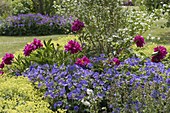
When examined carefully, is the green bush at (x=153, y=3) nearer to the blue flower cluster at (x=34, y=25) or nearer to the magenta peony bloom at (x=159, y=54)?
the blue flower cluster at (x=34, y=25)

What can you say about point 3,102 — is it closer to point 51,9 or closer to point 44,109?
point 44,109

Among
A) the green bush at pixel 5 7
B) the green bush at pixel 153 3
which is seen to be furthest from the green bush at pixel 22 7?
the green bush at pixel 153 3

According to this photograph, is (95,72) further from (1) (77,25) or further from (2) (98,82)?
(1) (77,25)

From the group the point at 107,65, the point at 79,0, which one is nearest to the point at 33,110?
the point at 107,65

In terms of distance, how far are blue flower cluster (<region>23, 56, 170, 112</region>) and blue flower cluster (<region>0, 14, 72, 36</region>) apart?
363 inches

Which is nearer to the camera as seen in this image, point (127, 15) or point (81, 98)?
point (81, 98)

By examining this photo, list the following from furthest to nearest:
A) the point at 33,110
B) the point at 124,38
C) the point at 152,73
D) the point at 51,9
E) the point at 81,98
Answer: the point at 51,9 → the point at 124,38 → the point at 152,73 → the point at 81,98 → the point at 33,110

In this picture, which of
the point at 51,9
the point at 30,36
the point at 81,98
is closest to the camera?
the point at 81,98

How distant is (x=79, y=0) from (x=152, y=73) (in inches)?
80.6

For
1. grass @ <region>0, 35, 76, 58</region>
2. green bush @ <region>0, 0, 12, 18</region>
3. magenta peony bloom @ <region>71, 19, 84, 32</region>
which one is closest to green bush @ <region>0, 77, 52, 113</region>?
magenta peony bloom @ <region>71, 19, 84, 32</region>

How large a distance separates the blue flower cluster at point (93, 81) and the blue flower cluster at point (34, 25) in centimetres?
923

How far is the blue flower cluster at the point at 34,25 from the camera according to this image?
14273mm

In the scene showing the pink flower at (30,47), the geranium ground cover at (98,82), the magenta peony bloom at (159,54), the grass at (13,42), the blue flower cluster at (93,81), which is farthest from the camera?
the grass at (13,42)

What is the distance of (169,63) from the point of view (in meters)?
5.22
